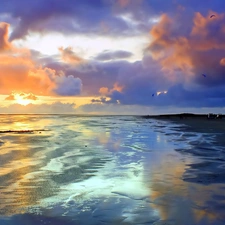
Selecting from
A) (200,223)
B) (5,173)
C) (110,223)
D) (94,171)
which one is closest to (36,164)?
(5,173)

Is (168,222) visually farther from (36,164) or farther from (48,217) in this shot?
(36,164)

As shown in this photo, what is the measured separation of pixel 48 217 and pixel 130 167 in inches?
389

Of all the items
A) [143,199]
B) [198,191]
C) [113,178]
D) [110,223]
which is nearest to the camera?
[110,223]

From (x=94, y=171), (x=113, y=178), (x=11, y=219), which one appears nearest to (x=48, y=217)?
(x=11, y=219)

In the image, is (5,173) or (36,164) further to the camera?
(36,164)

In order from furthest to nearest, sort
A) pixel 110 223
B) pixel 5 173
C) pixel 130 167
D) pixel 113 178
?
pixel 130 167 → pixel 5 173 → pixel 113 178 → pixel 110 223

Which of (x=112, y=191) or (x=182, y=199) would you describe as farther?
(x=112, y=191)

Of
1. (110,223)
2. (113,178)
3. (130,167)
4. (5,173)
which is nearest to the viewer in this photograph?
(110,223)

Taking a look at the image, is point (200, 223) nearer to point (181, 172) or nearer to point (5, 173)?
point (181, 172)

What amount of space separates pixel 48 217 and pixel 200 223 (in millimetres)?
4528

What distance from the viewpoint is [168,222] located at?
916 cm

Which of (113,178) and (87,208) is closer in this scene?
(87,208)

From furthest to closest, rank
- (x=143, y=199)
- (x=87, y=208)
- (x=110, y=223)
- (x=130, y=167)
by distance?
(x=130, y=167) < (x=143, y=199) < (x=87, y=208) < (x=110, y=223)

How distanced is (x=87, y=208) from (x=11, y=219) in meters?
2.47
